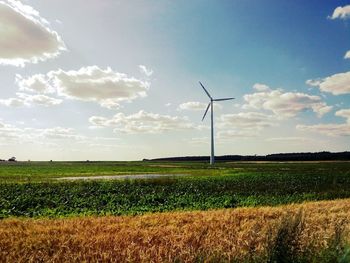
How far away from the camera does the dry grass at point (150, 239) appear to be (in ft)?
37.7

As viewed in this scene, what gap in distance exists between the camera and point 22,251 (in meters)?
12.7

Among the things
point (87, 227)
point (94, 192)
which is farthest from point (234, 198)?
point (87, 227)

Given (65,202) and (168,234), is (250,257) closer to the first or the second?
(168,234)

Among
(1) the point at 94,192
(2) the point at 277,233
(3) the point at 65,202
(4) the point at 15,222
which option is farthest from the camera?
(1) the point at 94,192

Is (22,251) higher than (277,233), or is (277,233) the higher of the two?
(277,233)

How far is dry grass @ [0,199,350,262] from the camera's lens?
452 inches

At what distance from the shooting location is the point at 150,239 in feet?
47.3

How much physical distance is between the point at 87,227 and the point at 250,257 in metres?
9.33

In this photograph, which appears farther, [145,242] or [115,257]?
[145,242]

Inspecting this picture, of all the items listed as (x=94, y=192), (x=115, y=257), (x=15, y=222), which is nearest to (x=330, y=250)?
(x=115, y=257)

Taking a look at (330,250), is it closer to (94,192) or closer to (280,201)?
(280,201)

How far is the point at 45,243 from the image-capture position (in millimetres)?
14117

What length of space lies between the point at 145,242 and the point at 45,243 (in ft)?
10.8

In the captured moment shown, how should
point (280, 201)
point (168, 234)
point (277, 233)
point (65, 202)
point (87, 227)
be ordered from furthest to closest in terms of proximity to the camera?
point (280, 201), point (65, 202), point (87, 227), point (168, 234), point (277, 233)
